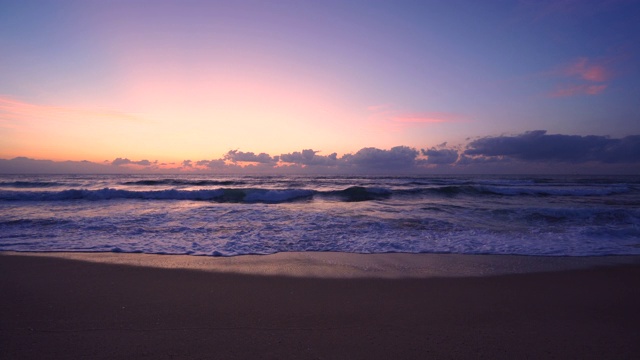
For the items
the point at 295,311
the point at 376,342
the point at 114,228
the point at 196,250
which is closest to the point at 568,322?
the point at 376,342

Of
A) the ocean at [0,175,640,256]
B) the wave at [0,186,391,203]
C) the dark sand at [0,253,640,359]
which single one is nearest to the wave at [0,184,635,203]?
the wave at [0,186,391,203]

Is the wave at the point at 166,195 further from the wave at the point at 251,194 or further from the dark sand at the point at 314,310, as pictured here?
the dark sand at the point at 314,310

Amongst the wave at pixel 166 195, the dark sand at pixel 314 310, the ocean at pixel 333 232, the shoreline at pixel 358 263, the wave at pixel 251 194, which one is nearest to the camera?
the dark sand at pixel 314 310

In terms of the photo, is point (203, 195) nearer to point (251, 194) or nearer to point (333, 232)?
point (251, 194)

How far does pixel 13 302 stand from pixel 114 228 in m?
5.27

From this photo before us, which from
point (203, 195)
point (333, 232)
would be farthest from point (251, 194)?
point (333, 232)

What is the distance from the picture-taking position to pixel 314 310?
373 centimetres

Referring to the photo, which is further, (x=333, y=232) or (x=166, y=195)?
(x=166, y=195)

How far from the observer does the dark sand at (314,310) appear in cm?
293

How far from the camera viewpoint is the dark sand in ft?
9.62

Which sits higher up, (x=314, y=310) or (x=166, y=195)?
(x=166, y=195)

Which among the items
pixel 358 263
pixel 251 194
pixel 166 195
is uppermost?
pixel 166 195

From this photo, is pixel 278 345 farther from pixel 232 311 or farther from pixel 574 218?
pixel 574 218

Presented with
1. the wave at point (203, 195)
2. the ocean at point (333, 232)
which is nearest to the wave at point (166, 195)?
the wave at point (203, 195)
